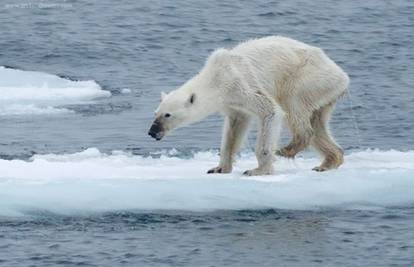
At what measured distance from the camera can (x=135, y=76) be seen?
79.6 ft

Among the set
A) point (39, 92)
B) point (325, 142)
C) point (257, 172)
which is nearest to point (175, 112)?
point (257, 172)

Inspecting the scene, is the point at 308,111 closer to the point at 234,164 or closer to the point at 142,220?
the point at 234,164

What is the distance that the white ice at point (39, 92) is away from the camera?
2062 centimetres

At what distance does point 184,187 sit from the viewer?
13.8m

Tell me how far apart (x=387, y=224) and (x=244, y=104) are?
209 cm

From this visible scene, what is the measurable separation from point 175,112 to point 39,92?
7.92 metres

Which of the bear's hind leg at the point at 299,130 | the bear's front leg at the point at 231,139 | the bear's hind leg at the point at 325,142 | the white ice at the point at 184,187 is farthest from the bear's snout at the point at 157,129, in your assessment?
the bear's hind leg at the point at 325,142

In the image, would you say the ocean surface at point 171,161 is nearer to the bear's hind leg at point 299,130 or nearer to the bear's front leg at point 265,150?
the bear's front leg at point 265,150

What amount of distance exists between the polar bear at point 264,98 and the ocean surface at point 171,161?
338 millimetres

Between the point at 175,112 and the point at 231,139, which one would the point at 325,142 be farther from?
the point at 175,112

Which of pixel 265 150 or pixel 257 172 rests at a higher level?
pixel 265 150

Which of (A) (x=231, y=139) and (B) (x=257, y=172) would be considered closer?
(B) (x=257, y=172)

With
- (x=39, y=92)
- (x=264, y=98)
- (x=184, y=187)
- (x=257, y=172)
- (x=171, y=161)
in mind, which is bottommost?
(x=184, y=187)

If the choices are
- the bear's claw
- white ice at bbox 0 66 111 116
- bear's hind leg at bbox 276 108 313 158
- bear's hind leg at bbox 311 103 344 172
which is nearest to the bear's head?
the bear's claw
